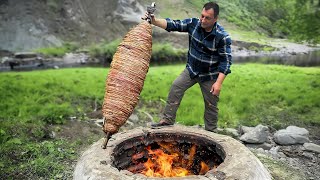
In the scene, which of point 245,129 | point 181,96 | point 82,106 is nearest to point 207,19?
point 181,96

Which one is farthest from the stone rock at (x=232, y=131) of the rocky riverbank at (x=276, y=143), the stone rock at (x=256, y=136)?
the stone rock at (x=256, y=136)

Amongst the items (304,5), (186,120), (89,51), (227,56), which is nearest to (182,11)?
(227,56)

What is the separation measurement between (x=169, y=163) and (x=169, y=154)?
0.18 metres

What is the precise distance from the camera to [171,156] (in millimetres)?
4395

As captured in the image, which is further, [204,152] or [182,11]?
[182,11]

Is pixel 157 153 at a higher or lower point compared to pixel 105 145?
lower

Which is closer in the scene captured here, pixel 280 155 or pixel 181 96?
pixel 181 96

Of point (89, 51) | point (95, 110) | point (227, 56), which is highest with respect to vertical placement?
point (227, 56)

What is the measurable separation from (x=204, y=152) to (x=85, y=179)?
1747 mm

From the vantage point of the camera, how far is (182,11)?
6.86m

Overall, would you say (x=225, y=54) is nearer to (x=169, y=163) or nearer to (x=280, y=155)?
(x=169, y=163)

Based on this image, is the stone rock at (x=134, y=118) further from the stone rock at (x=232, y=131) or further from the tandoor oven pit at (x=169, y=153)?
the tandoor oven pit at (x=169, y=153)

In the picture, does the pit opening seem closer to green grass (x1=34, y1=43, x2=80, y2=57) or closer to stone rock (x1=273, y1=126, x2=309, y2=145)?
stone rock (x1=273, y1=126, x2=309, y2=145)

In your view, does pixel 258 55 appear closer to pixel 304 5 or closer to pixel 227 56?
pixel 304 5
